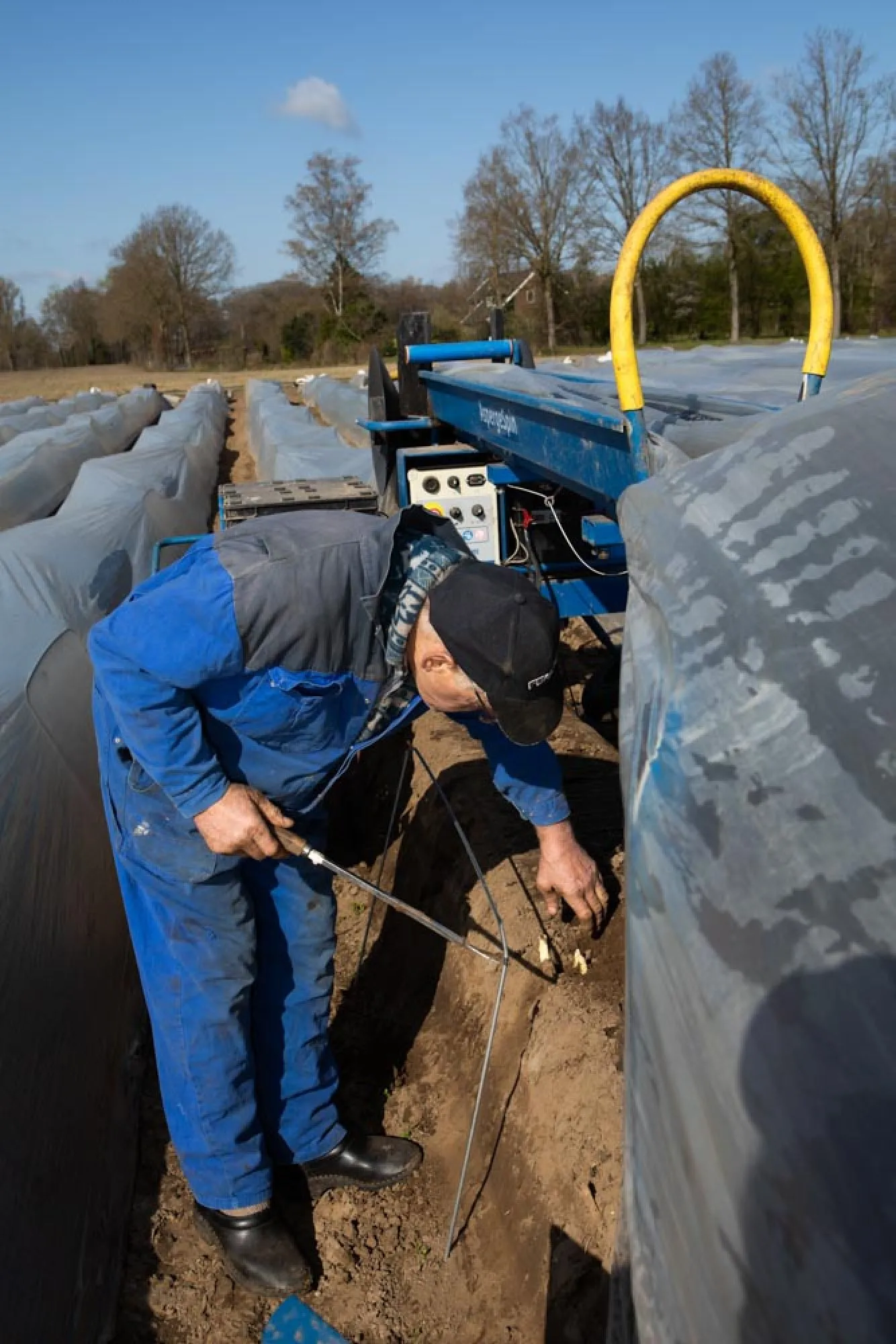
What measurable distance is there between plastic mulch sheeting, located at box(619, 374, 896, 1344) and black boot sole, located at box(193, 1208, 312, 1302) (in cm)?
184

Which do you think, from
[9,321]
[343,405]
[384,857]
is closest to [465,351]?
[384,857]

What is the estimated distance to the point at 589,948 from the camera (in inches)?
121

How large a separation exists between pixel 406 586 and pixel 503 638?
11.9 inches

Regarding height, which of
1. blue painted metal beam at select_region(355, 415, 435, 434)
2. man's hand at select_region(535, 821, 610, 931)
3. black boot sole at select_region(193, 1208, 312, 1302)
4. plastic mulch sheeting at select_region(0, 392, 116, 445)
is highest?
blue painted metal beam at select_region(355, 415, 435, 434)

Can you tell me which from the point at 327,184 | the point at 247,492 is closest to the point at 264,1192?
the point at 247,492

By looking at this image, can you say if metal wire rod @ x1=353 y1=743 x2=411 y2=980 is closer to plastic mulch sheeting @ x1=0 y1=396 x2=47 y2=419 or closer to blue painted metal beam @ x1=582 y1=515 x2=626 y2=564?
blue painted metal beam @ x1=582 y1=515 x2=626 y2=564

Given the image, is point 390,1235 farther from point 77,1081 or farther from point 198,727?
point 198,727

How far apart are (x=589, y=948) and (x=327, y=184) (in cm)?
4669

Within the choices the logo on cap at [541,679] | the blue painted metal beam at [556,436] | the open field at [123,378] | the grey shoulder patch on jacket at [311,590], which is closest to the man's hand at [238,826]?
the grey shoulder patch on jacket at [311,590]

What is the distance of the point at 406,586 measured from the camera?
215cm

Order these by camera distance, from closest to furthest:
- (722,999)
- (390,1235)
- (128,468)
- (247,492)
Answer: (722,999) < (390,1235) < (247,492) < (128,468)

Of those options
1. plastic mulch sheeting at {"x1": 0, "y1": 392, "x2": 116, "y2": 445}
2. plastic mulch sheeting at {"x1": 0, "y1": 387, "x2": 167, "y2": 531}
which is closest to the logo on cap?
plastic mulch sheeting at {"x1": 0, "y1": 387, "x2": 167, "y2": 531}

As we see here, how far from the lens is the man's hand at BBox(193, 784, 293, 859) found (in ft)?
7.41

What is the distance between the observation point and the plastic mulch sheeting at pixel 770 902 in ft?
2.84
